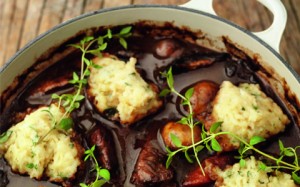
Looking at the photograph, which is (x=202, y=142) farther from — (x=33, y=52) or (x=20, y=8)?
(x=20, y=8)

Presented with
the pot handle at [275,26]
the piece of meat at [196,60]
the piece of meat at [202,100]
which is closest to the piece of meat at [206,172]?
the piece of meat at [202,100]

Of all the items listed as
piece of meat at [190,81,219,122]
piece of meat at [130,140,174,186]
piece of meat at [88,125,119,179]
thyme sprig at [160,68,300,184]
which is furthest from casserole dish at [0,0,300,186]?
piece of meat at [130,140,174,186]

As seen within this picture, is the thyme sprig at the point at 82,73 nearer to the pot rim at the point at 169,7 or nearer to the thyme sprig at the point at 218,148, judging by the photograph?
the pot rim at the point at 169,7

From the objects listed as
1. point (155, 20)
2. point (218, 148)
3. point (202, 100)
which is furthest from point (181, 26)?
point (218, 148)

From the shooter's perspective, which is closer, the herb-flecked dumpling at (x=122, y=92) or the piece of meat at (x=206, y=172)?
the piece of meat at (x=206, y=172)

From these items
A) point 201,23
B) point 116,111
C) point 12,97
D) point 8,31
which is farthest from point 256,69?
point 8,31

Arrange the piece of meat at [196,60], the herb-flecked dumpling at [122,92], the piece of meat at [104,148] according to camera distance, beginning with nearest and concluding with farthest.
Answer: the piece of meat at [104,148] → the herb-flecked dumpling at [122,92] → the piece of meat at [196,60]

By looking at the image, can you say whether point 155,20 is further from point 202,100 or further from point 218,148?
point 218,148
